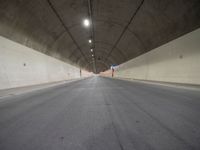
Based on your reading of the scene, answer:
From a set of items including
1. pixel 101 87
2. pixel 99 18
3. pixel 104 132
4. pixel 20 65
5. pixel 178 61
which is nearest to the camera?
pixel 104 132

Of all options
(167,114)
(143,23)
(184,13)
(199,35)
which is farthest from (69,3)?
(167,114)

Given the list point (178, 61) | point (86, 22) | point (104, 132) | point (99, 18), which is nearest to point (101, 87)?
point (178, 61)

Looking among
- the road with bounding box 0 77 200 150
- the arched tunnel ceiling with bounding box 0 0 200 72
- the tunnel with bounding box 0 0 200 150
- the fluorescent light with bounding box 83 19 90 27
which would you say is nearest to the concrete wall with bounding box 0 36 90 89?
the tunnel with bounding box 0 0 200 150

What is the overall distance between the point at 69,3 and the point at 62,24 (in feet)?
12.4

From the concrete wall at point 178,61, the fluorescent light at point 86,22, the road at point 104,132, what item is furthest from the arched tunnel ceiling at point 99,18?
the road at point 104,132

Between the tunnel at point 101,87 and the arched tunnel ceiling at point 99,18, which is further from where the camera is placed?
the arched tunnel ceiling at point 99,18

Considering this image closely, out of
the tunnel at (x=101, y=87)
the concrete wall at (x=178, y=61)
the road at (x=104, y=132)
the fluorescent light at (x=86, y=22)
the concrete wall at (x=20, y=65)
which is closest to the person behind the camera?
the road at (x=104, y=132)

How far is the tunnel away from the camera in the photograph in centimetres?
281

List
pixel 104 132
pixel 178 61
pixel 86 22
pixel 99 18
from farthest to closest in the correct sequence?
1. pixel 86 22
2. pixel 99 18
3. pixel 178 61
4. pixel 104 132

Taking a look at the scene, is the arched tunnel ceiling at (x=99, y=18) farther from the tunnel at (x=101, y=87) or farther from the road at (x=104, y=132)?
the road at (x=104, y=132)

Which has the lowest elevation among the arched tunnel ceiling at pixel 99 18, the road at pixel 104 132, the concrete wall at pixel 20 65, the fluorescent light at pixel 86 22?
the road at pixel 104 132

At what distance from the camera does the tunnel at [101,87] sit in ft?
9.22

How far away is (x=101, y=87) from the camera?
13.8m

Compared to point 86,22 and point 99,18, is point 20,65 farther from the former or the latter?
point 99,18
